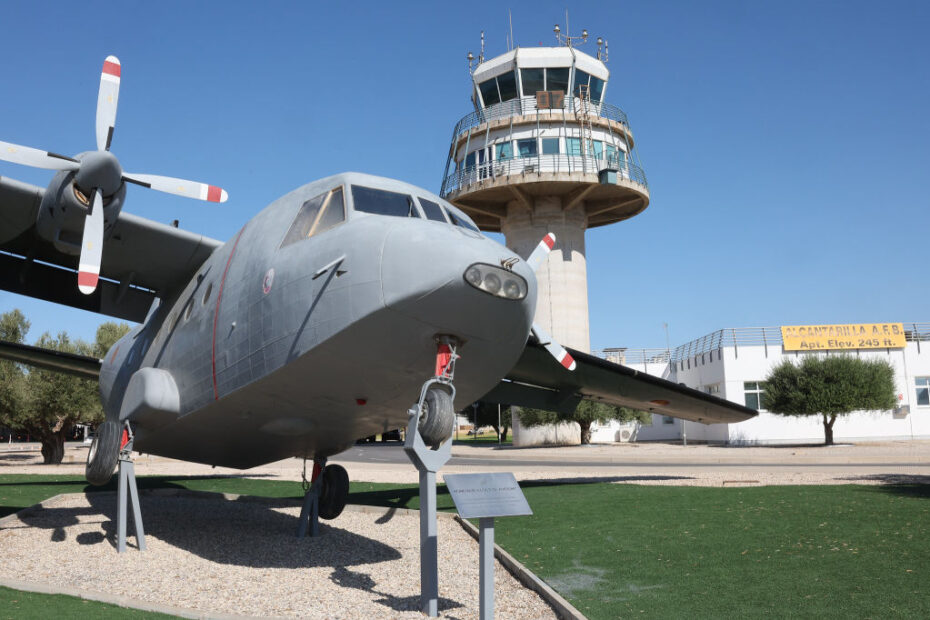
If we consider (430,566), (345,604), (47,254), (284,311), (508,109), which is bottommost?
(345,604)

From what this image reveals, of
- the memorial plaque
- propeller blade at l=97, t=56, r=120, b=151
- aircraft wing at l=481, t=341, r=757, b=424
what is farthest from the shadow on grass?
propeller blade at l=97, t=56, r=120, b=151

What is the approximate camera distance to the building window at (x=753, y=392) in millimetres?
50594

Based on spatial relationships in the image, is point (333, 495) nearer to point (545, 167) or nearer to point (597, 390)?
point (597, 390)

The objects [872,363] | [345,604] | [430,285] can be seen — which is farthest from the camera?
[872,363]

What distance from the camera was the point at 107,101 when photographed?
11336mm

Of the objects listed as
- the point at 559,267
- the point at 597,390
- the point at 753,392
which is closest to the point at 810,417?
the point at 753,392

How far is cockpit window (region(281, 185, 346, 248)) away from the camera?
8534 millimetres

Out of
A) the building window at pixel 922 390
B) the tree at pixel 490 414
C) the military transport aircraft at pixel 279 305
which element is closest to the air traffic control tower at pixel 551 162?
the tree at pixel 490 414

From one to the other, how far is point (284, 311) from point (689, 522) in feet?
28.4

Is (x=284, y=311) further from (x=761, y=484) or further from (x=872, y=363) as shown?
(x=872, y=363)

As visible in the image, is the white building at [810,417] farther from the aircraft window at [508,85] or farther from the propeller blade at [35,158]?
the propeller blade at [35,158]

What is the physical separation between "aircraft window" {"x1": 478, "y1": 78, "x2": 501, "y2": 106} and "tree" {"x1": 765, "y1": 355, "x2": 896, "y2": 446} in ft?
87.9

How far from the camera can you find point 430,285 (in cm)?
704

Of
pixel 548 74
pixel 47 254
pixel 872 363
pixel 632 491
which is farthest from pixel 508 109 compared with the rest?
pixel 47 254
